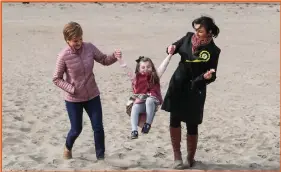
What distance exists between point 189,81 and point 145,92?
0.58 m

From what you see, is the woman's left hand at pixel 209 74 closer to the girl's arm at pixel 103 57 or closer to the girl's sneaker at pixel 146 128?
the girl's sneaker at pixel 146 128

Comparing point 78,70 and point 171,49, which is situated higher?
point 171,49

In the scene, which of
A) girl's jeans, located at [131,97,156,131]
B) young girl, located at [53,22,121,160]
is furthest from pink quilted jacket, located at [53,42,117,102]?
girl's jeans, located at [131,97,156,131]

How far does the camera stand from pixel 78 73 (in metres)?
5.86

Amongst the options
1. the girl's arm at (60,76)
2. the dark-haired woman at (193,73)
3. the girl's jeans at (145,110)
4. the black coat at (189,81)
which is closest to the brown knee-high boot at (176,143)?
the dark-haired woman at (193,73)

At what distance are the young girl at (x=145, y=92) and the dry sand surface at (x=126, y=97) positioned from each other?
105 cm

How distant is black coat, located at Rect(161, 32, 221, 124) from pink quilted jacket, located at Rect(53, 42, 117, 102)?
0.73 metres

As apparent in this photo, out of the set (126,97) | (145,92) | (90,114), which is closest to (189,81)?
(145,92)

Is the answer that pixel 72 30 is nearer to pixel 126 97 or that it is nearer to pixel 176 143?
pixel 176 143

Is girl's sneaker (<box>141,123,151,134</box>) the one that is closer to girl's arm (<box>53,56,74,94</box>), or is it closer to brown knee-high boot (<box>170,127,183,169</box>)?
brown knee-high boot (<box>170,127,183,169</box>)

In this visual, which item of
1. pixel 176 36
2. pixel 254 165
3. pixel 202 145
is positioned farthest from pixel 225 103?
pixel 176 36

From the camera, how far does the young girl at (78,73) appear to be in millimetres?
5719

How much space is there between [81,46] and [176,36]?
1490cm

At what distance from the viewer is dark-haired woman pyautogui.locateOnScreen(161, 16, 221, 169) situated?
5.61 m
